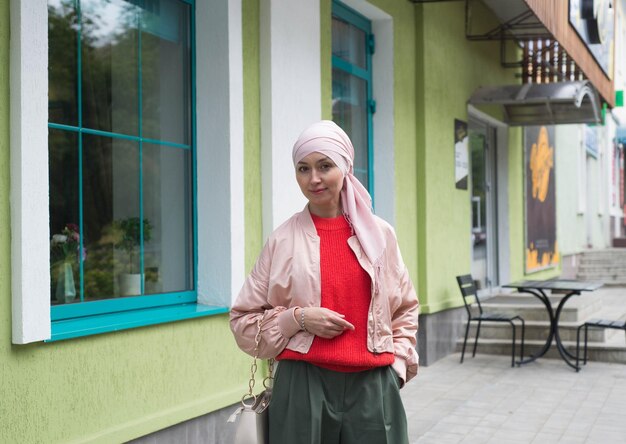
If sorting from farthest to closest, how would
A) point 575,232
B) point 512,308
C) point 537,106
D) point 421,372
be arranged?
point 575,232 < point 537,106 < point 512,308 < point 421,372

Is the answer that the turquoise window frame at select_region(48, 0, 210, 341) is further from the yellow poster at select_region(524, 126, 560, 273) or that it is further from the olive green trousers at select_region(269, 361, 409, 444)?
the yellow poster at select_region(524, 126, 560, 273)

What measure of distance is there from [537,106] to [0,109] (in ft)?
30.4

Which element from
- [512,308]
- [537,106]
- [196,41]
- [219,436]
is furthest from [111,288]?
[537,106]

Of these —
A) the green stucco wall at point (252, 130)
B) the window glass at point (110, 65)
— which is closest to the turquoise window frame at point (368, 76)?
the green stucco wall at point (252, 130)

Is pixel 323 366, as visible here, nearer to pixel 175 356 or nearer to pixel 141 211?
pixel 175 356

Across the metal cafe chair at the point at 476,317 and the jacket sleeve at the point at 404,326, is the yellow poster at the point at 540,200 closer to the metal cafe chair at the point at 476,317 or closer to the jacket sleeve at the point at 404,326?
the metal cafe chair at the point at 476,317

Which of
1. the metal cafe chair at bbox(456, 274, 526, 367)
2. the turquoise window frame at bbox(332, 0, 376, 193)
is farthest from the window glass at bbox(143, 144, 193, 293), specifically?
the metal cafe chair at bbox(456, 274, 526, 367)

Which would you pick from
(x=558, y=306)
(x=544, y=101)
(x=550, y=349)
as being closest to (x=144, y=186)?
(x=558, y=306)

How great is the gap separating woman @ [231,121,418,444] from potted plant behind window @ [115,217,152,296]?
2151 mm

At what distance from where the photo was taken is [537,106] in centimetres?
1162

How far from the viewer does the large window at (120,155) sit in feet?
14.2

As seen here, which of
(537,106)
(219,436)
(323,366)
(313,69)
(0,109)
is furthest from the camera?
(537,106)

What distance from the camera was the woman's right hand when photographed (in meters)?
2.60

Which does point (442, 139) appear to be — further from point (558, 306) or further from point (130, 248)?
point (130, 248)
